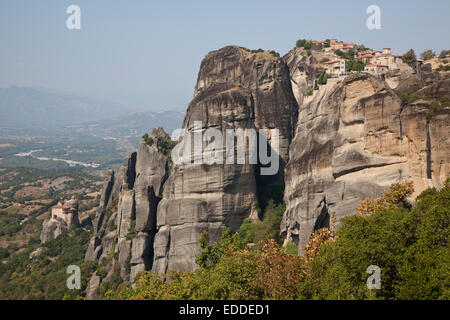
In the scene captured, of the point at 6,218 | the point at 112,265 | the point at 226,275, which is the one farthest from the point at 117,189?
the point at 226,275

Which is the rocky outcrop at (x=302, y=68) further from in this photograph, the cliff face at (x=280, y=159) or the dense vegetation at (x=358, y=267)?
the dense vegetation at (x=358, y=267)

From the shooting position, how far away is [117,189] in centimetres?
7125

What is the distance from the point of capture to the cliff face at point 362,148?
33406 millimetres

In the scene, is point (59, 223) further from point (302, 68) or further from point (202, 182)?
point (302, 68)

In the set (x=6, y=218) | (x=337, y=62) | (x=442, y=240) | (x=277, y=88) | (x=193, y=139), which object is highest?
(x=337, y=62)

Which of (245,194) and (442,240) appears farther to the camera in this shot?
(245,194)

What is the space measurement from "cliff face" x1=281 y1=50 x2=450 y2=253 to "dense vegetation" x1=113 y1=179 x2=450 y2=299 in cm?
511

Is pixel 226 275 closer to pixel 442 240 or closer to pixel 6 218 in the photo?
pixel 442 240

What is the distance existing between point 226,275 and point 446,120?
17.3 meters

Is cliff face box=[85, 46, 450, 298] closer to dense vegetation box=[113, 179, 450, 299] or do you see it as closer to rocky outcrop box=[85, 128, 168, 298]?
rocky outcrop box=[85, 128, 168, 298]

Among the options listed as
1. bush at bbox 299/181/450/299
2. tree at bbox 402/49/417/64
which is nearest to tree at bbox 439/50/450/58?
tree at bbox 402/49/417/64

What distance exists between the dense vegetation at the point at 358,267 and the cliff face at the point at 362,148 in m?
5.11

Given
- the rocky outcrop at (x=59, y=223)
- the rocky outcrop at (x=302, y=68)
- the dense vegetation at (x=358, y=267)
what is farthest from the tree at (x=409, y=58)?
the rocky outcrop at (x=59, y=223)
